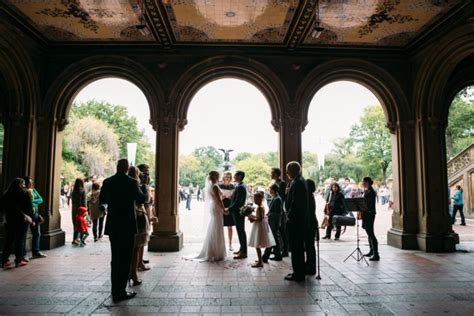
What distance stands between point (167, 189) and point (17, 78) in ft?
13.3

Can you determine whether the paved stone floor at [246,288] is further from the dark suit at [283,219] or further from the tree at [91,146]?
the tree at [91,146]

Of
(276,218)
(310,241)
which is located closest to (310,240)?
(310,241)

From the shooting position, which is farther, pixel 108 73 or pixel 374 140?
pixel 374 140

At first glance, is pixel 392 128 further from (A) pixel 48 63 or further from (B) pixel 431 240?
(A) pixel 48 63

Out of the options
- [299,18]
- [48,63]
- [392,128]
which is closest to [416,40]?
[392,128]

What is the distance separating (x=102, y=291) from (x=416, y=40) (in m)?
8.03

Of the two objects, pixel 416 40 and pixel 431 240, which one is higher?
pixel 416 40

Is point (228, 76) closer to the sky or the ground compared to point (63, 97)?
closer to the sky

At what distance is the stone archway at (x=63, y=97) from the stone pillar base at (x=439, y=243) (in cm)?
668

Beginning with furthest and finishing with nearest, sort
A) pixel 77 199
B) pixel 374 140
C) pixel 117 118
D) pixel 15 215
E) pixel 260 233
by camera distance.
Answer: pixel 117 118
pixel 374 140
pixel 77 199
pixel 260 233
pixel 15 215

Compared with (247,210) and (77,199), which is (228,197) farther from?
(77,199)

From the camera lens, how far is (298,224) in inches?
203

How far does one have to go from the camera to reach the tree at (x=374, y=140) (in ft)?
110

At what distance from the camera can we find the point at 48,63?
27.1 feet
